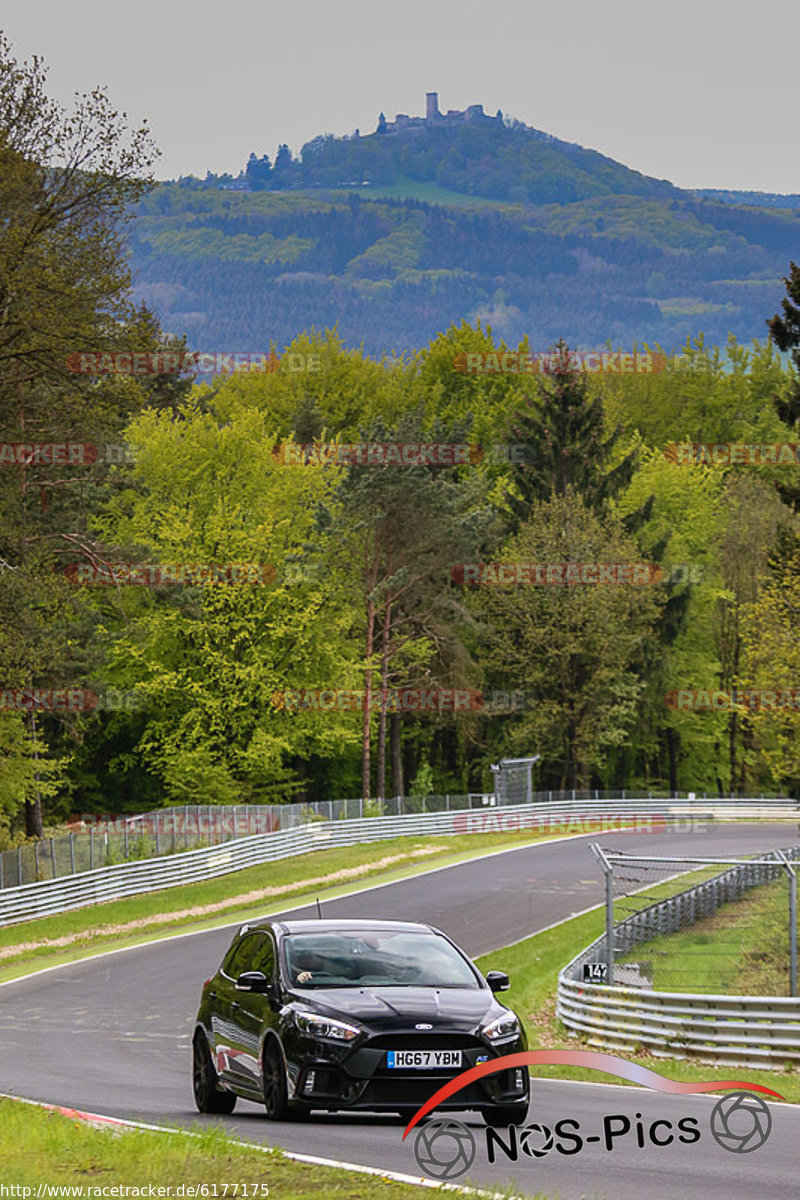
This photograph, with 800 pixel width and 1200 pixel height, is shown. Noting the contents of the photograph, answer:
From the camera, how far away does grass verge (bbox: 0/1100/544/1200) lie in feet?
28.1

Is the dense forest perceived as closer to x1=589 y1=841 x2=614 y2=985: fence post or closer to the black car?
x1=589 y1=841 x2=614 y2=985: fence post

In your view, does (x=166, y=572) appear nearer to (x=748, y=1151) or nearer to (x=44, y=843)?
(x=44, y=843)

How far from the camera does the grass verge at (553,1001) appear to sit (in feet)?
55.6

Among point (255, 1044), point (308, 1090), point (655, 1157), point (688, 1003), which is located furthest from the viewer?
point (688, 1003)

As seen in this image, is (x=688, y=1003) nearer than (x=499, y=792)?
Yes

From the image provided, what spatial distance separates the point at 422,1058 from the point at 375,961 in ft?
4.62

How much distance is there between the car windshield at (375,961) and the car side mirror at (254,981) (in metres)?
0.20

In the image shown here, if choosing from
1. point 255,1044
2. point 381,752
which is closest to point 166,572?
point 381,752

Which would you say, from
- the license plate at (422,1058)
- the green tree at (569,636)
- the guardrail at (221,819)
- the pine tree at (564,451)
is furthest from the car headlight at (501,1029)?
the pine tree at (564,451)

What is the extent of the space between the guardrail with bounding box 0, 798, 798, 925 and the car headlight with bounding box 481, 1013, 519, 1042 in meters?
29.1

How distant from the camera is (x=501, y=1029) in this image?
1109 cm

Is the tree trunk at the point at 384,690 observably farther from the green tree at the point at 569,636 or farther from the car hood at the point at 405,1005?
the car hood at the point at 405,1005

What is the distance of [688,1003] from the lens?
63.5 ft

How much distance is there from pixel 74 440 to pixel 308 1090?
84.0 ft
